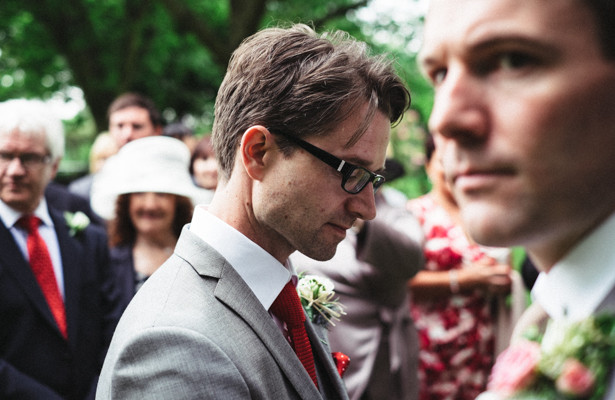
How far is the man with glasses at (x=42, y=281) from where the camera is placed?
314cm

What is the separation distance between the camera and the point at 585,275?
806mm

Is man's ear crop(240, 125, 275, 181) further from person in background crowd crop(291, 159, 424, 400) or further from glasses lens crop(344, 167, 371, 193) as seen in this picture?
person in background crowd crop(291, 159, 424, 400)

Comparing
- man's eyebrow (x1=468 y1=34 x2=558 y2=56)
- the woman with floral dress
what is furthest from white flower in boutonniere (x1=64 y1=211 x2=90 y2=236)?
man's eyebrow (x1=468 y1=34 x2=558 y2=56)

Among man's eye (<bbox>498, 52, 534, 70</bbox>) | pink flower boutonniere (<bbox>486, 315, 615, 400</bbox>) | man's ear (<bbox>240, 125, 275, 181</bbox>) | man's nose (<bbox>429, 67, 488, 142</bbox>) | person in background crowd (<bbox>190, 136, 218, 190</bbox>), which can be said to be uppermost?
man's eye (<bbox>498, 52, 534, 70</bbox>)

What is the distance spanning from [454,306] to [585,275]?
3573 millimetres

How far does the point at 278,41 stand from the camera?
2059 millimetres

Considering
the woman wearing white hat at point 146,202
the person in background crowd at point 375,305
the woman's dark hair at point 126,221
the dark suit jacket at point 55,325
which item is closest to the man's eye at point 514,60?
the person in background crowd at point 375,305

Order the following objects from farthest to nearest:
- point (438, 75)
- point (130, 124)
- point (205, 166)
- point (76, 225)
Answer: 1. point (130, 124)
2. point (205, 166)
3. point (76, 225)
4. point (438, 75)

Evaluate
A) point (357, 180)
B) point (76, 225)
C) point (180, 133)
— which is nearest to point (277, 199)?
point (357, 180)

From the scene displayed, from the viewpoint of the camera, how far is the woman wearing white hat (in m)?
4.16

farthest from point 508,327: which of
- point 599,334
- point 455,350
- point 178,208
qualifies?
point 599,334

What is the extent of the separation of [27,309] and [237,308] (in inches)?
74.2

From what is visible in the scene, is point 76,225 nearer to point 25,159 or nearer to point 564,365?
point 25,159

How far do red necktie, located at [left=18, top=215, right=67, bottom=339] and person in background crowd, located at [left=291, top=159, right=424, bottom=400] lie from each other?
137 centimetres
